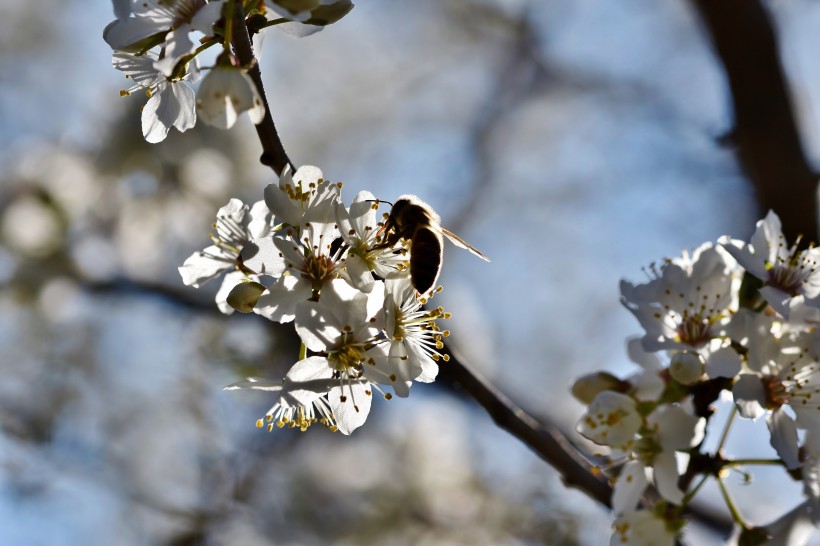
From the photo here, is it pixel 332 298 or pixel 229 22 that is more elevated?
pixel 229 22

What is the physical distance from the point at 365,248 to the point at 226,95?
1.30 feet

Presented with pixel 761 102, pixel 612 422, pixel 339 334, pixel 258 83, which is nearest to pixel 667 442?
pixel 612 422

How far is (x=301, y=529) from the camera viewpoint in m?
5.06

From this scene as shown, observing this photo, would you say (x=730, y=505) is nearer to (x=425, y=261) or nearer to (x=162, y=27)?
(x=425, y=261)

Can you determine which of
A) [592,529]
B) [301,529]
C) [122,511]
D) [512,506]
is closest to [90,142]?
[122,511]

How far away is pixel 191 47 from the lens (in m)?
1.31

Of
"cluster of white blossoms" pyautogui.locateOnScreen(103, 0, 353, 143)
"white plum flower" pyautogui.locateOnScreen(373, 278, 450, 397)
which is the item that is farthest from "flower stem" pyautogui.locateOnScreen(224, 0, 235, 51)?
"white plum flower" pyautogui.locateOnScreen(373, 278, 450, 397)

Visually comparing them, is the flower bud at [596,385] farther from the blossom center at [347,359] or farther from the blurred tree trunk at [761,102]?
the blurred tree trunk at [761,102]

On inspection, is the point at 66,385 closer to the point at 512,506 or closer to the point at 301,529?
the point at 301,529

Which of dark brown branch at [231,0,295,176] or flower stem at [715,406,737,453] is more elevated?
dark brown branch at [231,0,295,176]

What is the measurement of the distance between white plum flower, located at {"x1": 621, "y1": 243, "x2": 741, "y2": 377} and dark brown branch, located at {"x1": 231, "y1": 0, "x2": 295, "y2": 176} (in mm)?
835

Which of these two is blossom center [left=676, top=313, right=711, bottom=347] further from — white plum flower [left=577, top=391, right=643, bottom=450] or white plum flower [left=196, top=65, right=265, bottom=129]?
white plum flower [left=196, top=65, right=265, bottom=129]

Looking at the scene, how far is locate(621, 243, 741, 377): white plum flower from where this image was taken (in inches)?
65.3

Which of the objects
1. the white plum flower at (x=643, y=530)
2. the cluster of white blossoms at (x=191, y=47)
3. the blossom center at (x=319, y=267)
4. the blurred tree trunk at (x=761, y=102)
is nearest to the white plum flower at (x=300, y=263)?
the blossom center at (x=319, y=267)
